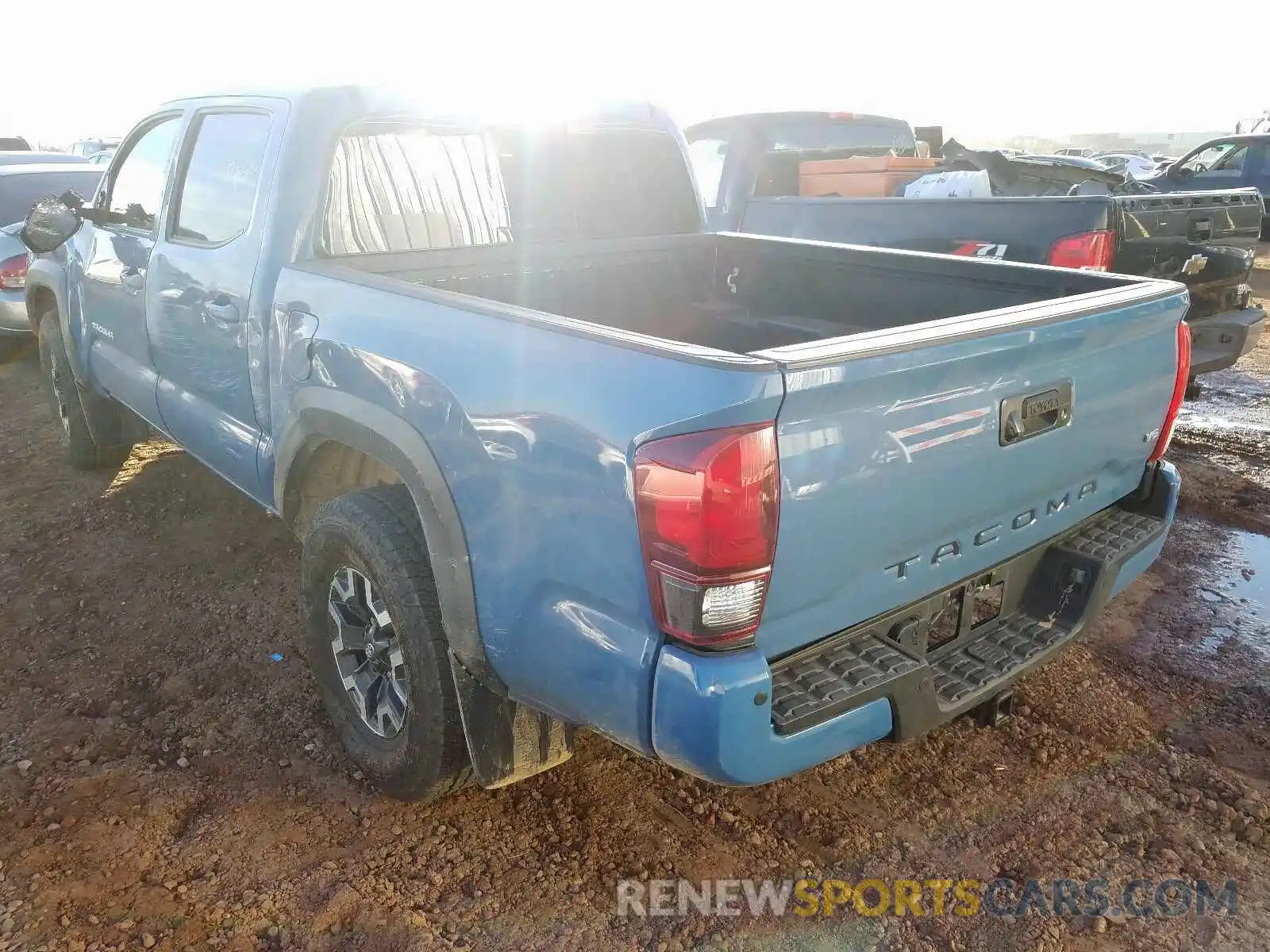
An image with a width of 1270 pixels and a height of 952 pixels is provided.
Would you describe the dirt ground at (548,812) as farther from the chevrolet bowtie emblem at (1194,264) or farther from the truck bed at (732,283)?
the chevrolet bowtie emblem at (1194,264)

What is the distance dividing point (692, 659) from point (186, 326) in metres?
2.62

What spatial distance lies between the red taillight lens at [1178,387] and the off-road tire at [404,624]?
7.03 ft

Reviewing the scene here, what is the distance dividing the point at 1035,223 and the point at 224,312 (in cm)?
402

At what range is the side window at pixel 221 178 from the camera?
10.8 feet

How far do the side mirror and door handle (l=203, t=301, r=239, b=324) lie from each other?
136 cm

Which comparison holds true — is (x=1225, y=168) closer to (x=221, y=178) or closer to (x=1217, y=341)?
(x=1217, y=341)

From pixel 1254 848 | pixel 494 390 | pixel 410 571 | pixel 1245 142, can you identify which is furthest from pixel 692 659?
pixel 1245 142

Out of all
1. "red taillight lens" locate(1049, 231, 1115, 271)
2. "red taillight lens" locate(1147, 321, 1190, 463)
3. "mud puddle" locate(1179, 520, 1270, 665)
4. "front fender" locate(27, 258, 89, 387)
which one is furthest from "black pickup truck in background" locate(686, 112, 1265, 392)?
"front fender" locate(27, 258, 89, 387)

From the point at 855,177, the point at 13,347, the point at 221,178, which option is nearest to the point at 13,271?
the point at 13,347

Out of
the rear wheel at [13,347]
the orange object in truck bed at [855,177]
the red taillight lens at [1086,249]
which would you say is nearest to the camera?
the red taillight lens at [1086,249]

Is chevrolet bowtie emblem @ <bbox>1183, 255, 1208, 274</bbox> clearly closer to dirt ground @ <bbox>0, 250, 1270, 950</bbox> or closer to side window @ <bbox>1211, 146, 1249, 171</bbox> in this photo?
dirt ground @ <bbox>0, 250, 1270, 950</bbox>

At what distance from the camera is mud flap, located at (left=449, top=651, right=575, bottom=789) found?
7.94 ft

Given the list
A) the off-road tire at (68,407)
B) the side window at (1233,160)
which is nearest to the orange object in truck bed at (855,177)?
the off-road tire at (68,407)

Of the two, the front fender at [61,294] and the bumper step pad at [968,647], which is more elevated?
the front fender at [61,294]
